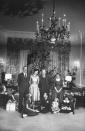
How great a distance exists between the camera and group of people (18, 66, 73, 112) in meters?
4.45

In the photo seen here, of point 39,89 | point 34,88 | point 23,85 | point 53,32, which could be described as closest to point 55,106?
point 39,89

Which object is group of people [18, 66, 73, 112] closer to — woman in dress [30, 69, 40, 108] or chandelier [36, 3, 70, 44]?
woman in dress [30, 69, 40, 108]

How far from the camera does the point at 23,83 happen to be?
446cm

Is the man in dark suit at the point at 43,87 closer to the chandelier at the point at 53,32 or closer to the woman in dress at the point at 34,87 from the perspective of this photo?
the woman in dress at the point at 34,87

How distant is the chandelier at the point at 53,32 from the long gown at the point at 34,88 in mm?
893

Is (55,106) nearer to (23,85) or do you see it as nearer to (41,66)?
(23,85)

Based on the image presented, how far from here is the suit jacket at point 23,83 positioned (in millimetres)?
4375

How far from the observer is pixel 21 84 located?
4426mm

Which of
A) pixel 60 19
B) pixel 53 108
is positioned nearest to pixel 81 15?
pixel 60 19

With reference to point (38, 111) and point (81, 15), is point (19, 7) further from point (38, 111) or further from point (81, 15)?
point (38, 111)

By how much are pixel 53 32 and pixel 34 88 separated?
133cm

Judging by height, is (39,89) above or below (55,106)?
above

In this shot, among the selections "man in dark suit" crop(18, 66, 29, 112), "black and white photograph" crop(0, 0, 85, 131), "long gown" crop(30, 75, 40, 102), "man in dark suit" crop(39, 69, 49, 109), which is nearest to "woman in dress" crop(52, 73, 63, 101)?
"black and white photograph" crop(0, 0, 85, 131)

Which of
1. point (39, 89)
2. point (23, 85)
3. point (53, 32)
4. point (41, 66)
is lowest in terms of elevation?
point (39, 89)
